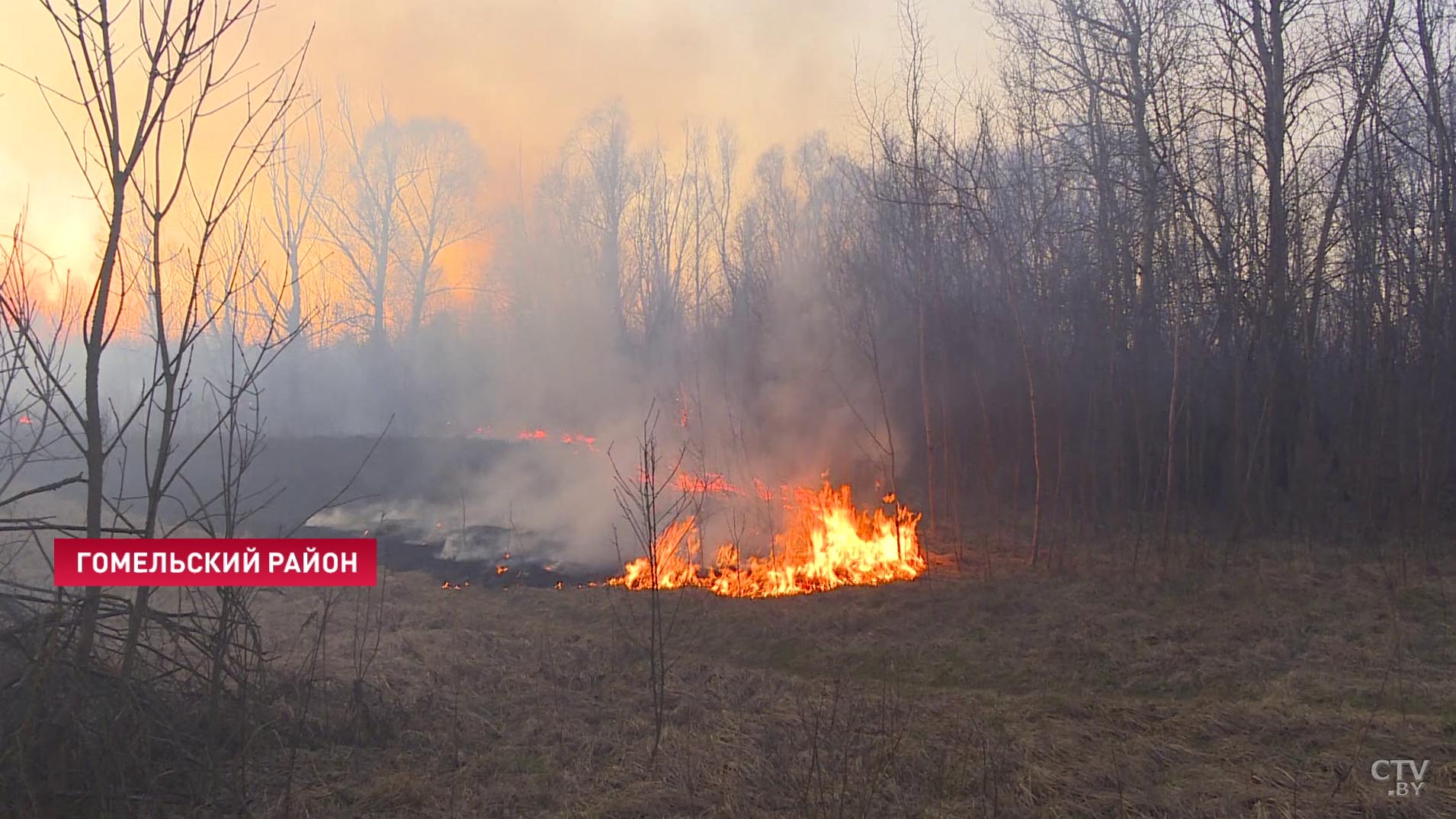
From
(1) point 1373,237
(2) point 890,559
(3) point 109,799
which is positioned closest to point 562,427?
(2) point 890,559

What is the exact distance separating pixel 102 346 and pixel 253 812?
228 cm

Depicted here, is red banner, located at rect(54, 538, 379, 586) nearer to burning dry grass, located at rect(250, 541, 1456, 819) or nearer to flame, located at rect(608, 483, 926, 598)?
burning dry grass, located at rect(250, 541, 1456, 819)

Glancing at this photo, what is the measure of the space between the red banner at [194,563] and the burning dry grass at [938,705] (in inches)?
39.2

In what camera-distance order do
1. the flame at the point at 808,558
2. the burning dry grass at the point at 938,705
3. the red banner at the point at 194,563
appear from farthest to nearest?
the flame at the point at 808,558, the burning dry grass at the point at 938,705, the red banner at the point at 194,563

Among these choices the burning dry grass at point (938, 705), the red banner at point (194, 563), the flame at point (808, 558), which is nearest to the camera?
the red banner at point (194, 563)

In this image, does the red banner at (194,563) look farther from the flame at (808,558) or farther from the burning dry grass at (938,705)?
the flame at (808,558)

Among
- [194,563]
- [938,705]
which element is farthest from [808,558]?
[194,563]

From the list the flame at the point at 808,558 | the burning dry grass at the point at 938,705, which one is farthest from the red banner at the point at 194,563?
the flame at the point at 808,558

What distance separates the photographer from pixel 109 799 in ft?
11.1

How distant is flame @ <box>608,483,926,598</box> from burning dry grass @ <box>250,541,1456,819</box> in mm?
651

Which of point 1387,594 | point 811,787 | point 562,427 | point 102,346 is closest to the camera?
point 102,346

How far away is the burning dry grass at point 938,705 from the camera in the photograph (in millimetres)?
4055

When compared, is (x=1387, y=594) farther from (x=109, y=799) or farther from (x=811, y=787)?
(x=109, y=799)

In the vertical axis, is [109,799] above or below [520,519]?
below
